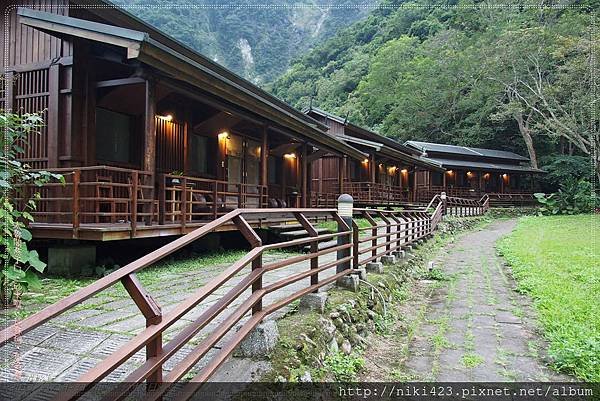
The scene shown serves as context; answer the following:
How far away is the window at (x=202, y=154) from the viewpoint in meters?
9.63

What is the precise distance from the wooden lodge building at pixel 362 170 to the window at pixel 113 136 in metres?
8.47

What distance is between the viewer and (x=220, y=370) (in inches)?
104

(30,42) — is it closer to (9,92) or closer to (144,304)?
(9,92)

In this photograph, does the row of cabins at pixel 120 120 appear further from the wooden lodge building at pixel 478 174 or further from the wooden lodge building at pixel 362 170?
the wooden lodge building at pixel 478 174

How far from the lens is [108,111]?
24.4 feet

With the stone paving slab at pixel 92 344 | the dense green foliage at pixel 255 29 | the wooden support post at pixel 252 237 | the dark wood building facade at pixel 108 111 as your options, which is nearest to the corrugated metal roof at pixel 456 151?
the dark wood building facade at pixel 108 111

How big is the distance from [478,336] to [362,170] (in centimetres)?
1871

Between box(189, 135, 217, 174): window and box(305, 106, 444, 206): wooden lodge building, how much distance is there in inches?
233

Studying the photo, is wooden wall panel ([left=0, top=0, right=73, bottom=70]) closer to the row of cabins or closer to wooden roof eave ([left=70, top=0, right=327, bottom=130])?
the row of cabins

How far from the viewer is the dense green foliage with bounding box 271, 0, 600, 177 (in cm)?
2639

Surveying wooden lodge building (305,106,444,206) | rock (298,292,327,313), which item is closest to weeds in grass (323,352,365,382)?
rock (298,292,327,313)

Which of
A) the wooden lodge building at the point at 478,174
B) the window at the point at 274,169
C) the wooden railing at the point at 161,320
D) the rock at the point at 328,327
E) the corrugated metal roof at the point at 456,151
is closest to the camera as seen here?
the wooden railing at the point at 161,320

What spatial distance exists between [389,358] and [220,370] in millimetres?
2456

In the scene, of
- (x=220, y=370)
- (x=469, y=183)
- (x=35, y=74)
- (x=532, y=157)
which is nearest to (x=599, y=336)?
(x=220, y=370)
